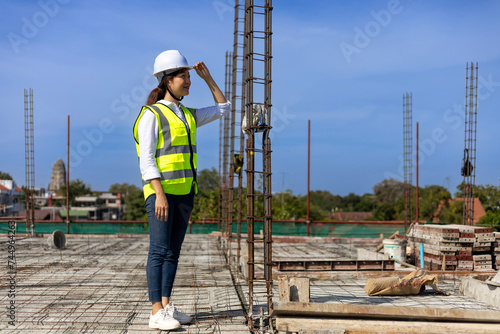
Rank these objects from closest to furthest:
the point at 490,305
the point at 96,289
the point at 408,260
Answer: the point at 490,305 < the point at 96,289 < the point at 408,260

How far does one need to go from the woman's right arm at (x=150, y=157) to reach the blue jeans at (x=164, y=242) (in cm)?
11

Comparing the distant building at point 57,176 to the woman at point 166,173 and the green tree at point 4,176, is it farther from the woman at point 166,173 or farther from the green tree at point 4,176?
the woman at point 166,173

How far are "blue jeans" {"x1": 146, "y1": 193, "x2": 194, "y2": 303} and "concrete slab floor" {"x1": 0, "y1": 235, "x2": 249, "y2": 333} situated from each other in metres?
0.31

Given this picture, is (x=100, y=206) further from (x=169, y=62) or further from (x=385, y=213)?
(x=169, y=62)

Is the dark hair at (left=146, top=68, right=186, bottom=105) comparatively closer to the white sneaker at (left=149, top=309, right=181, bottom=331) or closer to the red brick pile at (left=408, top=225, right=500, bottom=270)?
the white sneaker at (left=149, top=309, right=181, bottom=331)

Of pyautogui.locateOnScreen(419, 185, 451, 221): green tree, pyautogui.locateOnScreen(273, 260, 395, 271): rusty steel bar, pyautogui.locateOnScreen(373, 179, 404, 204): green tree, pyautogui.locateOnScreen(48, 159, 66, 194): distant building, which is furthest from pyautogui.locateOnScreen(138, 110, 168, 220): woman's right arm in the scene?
pyautogui.locateOnScreen(48, 159, 66, 194): distant building

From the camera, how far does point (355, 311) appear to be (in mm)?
3320

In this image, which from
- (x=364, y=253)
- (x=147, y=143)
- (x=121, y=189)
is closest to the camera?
(x=147, y=143)

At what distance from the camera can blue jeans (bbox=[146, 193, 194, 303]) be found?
10.7 feet

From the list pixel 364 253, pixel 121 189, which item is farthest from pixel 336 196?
pixel 364 253

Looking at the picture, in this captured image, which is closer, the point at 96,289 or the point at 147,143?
the point at 147,143

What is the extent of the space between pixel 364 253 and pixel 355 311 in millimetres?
6001

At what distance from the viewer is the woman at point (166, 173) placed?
3.23m

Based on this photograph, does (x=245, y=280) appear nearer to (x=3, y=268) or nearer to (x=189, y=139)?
(x=189, y=139)
